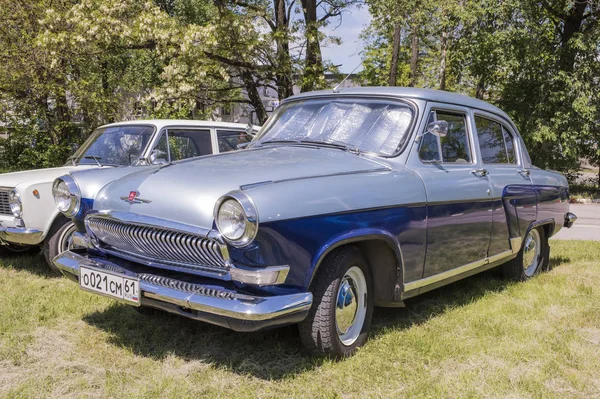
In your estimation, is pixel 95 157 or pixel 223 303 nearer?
pixel 223 303

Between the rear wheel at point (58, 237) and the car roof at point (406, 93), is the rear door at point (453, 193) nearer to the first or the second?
the car roof at point (406, 93)

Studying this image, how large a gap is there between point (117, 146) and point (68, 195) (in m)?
2.25

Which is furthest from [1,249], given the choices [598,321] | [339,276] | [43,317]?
[598,321]

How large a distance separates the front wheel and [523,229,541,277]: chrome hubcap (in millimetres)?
2750

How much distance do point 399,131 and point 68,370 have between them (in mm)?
2763

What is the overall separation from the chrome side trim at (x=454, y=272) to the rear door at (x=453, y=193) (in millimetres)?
38

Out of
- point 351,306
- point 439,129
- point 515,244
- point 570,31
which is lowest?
point 515,244

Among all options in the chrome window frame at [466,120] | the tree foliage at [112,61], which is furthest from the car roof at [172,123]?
the tree foliage at [112,61]

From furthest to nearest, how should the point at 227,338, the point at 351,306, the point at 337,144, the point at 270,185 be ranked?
the point at 337,144 < the point at 227,338 < the point at 351,306 < the point at 270,185

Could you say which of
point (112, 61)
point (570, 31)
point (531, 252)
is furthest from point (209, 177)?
point (570, 31)

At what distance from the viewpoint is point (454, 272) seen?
4.40 m

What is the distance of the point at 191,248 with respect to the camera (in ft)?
10.4

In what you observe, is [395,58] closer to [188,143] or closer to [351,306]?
[188,143]

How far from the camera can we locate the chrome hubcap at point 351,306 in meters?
3.52
